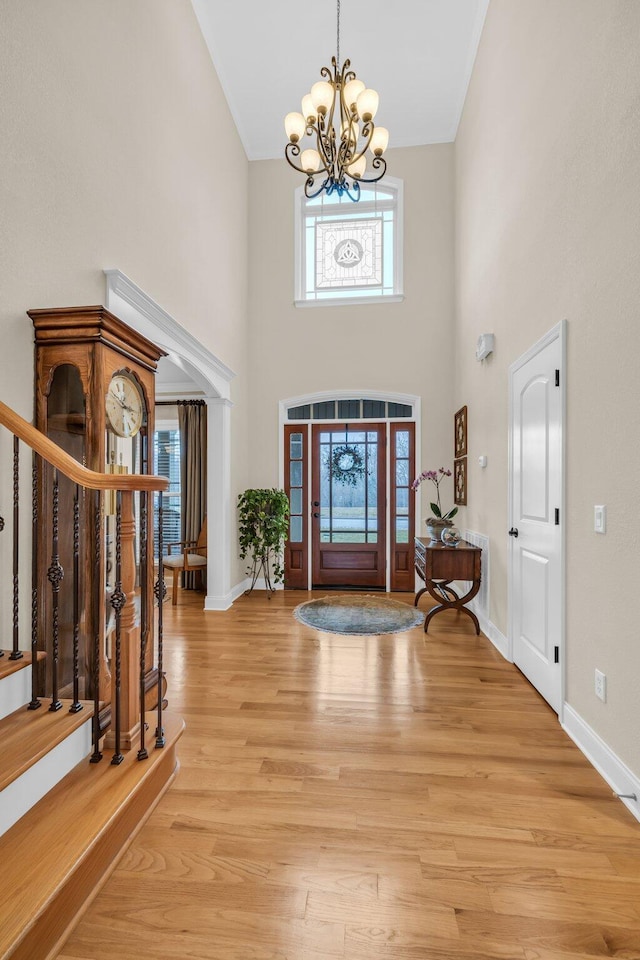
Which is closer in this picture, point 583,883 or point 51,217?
point 583,883

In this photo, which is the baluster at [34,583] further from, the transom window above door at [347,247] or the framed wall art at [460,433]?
the transom window above door at [347,247]

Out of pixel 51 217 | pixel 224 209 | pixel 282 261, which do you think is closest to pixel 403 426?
pixel 282 261

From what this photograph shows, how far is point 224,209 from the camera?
17.0ft

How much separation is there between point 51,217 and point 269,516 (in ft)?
12.2

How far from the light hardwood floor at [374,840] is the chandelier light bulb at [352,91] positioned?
3860mm

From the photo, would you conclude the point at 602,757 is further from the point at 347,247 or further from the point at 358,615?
the point at 347,247

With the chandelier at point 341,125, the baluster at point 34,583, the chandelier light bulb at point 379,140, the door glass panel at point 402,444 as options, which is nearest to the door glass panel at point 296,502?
the door glass panel at point 402,444

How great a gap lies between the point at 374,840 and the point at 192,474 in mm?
5008

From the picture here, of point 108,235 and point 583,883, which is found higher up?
point 108,235

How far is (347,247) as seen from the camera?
20.2ft

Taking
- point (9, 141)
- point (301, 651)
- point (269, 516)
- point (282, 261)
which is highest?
point (282, 261)

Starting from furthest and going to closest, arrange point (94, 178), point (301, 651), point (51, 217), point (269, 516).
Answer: point (269, 516)
point (301, 651)
point (94, 178)
point (51, 217)

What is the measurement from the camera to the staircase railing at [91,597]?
69.4 inches

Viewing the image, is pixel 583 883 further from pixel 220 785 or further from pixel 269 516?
pixel 269 516
